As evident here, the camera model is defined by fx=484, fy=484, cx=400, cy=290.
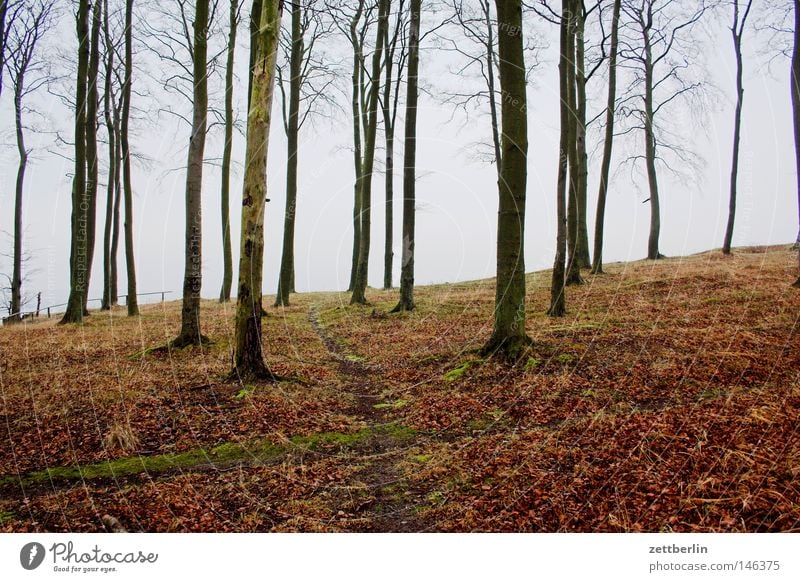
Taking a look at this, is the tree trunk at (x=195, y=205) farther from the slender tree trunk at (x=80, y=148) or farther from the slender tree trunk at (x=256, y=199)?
the slender tree trunk at (x=80, y=148)

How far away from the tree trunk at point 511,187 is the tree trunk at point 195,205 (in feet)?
20.9

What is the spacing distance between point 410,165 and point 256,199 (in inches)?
309

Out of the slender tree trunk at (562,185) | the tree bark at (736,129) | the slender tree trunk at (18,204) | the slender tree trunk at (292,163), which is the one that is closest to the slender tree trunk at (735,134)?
the tree bark at (736,129)

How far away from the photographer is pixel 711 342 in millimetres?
8148

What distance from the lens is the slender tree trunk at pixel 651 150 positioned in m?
21.5

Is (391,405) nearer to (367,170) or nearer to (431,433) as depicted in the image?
(431,433)

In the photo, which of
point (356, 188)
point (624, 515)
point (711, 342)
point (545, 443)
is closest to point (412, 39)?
point (356, 188)

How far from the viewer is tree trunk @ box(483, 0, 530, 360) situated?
789 cm

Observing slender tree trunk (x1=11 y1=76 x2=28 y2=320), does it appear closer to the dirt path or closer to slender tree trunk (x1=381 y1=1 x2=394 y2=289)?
slender tree trunk (x1=381 y1=1 x2=394 y2=289)

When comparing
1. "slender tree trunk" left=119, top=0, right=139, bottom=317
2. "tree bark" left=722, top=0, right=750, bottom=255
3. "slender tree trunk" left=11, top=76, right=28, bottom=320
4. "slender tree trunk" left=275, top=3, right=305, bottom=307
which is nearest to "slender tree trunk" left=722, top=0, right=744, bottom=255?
"tree bark" left=722, top=0, right=750, bottom=255

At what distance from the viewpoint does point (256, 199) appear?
25.7ft

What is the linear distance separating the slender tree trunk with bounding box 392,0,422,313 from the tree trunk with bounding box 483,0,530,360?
21.9 feet

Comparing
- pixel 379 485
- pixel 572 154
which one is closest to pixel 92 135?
pixel 572 154

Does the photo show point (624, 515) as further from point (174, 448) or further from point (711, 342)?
point (711, 342)
